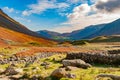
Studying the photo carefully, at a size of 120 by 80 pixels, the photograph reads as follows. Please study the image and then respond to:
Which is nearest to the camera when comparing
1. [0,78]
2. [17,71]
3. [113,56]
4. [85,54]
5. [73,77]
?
[73,77]

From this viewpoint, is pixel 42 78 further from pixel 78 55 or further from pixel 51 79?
pixel 78 55

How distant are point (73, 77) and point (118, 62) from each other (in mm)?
10384

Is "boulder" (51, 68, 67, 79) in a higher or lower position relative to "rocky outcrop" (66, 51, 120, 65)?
lower

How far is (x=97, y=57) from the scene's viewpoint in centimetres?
3800

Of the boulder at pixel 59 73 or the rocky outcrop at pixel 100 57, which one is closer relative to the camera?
the boulder at pixel 59 73

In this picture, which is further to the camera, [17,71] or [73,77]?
[17,71]

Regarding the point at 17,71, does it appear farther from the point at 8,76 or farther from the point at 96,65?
the point at 96,65

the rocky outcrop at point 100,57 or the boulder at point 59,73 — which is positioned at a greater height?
the rocky outcrop at point 100,57

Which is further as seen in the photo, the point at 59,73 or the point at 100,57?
the point at 100,57

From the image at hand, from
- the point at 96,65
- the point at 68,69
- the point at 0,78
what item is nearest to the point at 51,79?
the point at 68,69

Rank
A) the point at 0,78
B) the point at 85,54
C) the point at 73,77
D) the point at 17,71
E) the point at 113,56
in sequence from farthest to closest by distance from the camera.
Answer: the point at 85,54, the point at 113,56, the point at 17,71, the point at 0,78, the point at 73,77

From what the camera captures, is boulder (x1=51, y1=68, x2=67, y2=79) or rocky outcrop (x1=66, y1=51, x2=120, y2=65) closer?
boulder (x1=51, y1=68, x2=67, y2=79)

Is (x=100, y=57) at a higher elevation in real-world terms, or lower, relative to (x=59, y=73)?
higher

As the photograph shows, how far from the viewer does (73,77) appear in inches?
1081
